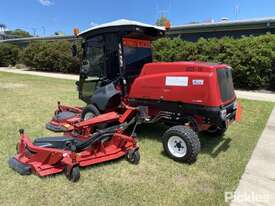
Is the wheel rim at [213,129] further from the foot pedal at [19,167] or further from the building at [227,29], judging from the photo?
the building at [227,29]

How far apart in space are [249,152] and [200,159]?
100 centimetres

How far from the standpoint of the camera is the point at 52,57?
2158 centimetres

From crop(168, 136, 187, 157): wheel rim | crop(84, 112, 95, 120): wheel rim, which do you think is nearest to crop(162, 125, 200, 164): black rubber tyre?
crop(168, 136, 187, 157): wheel rim

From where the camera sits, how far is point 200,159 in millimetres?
4531

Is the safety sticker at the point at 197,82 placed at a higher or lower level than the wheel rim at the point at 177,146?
higher

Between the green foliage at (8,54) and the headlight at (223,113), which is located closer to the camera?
the headlight at (223,113)

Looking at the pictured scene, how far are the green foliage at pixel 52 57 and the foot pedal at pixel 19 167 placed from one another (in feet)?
52.5

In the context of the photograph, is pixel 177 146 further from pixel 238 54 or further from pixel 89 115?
pixel 238 54

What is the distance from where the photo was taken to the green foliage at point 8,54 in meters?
28.1

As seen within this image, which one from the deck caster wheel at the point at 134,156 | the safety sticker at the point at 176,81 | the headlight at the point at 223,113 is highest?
the safety sticker at the point at 176,81

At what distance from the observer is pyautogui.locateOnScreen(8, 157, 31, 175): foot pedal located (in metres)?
3.85

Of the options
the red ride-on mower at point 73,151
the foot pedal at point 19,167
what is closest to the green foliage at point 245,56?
the red ride-on mower at point 73,151

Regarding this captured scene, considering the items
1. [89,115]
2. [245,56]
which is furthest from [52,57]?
[89,115]

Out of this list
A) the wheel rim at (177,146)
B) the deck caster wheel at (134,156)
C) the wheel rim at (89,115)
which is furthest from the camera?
the wheel rim at (89,115)
